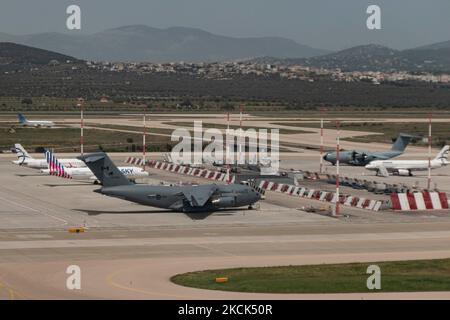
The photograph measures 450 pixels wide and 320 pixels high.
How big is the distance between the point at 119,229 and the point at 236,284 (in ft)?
74.9

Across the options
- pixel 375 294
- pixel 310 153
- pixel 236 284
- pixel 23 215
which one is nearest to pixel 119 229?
pixel 23 215

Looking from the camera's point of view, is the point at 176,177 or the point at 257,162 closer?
the point at 176,177

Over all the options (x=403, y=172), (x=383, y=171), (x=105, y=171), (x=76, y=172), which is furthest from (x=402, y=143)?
(x=105, y=171)

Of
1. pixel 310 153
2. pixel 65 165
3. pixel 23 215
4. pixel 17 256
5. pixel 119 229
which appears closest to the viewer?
pixel 17 256

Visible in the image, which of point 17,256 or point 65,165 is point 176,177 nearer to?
point 65,165

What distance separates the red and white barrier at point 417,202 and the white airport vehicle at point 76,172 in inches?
1249

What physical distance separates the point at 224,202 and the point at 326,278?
96.4 ft

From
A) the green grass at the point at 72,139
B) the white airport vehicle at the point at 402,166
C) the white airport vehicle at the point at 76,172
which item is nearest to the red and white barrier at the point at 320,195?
the white airport vehicle at the point at 76,172

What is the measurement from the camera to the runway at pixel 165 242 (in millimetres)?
50281

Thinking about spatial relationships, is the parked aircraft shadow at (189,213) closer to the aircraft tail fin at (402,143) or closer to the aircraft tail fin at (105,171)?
the aircraft tail fin at (105,171)

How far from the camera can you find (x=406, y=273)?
5509 cm

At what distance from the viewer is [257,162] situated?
127 meters

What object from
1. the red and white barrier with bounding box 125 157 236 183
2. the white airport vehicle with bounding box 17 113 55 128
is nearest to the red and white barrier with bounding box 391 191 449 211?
the red and white barrier with bounding box 125 157 236 183
